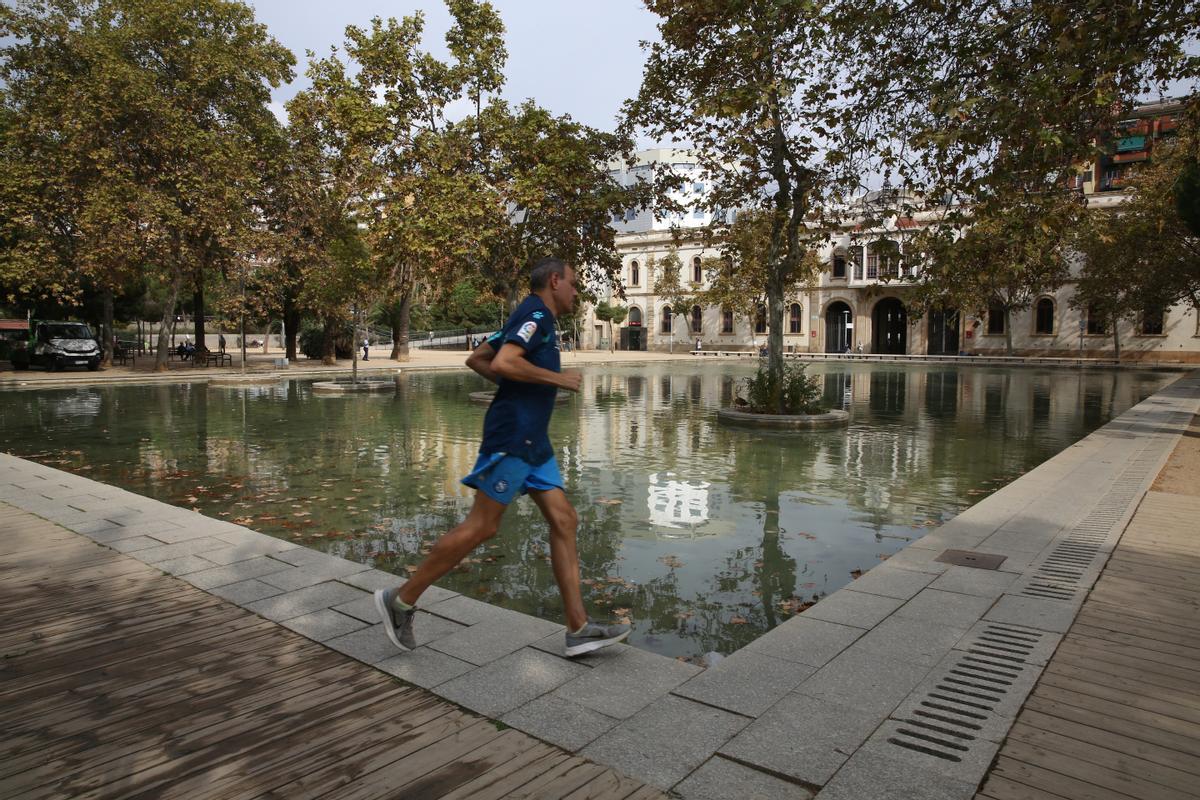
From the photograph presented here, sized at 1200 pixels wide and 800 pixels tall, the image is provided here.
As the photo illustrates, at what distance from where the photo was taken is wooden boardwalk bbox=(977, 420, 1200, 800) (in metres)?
2.75

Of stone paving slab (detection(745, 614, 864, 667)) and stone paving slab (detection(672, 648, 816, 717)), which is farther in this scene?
stone paving slab (detection(745, 614, 864, 667))

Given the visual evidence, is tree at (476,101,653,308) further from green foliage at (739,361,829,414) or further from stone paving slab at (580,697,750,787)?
stone paving slab at (580,697,750,787)

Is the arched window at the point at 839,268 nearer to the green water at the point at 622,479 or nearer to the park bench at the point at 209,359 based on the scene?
the green water at the point at 622,479

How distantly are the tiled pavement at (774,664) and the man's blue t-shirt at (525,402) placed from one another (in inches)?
41.1

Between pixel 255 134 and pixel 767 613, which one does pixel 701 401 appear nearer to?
pixel 767 613

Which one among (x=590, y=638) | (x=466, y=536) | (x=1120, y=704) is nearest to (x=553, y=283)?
(x=466, y=536)

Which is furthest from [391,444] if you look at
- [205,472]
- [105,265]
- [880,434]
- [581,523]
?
[105,265]

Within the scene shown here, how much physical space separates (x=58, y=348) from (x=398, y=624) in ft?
102

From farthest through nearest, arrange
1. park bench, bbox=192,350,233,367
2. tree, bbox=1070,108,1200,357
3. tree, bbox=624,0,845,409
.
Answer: park bench, bbox=192,350,233,367
tree, bbox=1070,108,1200,357
tree, bbox=624,0,845,409

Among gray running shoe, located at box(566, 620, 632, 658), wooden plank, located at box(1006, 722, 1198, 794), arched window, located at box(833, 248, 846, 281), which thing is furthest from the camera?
arched window, located at box(833, 248, 846, 281)

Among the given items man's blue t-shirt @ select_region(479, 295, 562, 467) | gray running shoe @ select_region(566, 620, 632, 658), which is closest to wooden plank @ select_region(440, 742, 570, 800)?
gray running shoe @ select_region(566, 620, 632, 658)

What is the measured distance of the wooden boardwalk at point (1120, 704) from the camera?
275 centimetres

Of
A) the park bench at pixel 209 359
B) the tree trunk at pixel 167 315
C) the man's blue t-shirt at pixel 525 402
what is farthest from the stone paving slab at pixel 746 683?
the park bench at pixel 209 359

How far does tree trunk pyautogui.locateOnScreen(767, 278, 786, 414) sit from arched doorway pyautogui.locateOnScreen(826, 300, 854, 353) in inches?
1798
